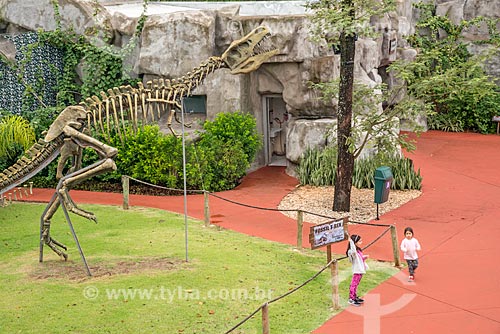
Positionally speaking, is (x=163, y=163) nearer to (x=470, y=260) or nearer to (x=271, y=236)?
(x=271, y=236)

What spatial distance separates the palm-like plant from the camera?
56.8 ft

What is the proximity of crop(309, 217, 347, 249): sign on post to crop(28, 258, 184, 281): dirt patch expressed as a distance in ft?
7.64

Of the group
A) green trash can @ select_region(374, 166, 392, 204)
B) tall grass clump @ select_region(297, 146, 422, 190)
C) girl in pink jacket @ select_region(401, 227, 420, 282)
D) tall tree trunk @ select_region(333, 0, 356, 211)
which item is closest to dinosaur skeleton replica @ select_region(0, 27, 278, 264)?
tall tree trunk @ select_region(333, 0, 356, 211)

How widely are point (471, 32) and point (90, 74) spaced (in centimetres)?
1474

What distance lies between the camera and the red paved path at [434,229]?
32.9ft

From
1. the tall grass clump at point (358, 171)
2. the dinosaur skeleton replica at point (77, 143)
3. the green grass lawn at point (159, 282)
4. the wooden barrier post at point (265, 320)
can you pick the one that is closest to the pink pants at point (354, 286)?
the green grass lawn at point (159, 282)

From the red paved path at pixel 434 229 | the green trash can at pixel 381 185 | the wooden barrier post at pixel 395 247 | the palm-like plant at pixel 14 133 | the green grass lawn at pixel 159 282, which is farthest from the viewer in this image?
the palm-like plant at pixel 14 133

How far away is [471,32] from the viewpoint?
26.2m

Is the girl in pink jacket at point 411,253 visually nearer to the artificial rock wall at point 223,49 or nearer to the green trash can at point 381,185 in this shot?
the green trash can at point 381,185

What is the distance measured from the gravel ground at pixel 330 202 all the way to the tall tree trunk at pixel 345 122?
357 mm

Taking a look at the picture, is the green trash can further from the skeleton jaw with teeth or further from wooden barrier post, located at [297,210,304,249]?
the skeleton jaw with teeth

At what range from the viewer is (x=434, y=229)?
47.1 ft

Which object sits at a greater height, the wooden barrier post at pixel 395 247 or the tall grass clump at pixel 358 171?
the tall grass clump at pixel 358 171

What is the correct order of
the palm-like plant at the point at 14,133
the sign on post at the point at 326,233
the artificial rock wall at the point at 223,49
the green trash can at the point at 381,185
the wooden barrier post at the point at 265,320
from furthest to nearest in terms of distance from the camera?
1. the artificial rock wall at the point at 223,49
2. the palm-like plant at the point at 14,133
3. the green trash can at the point at 381,185
4. the sign on post at the point at 326,233
5. the wooden barrier post at the point at 265,320
